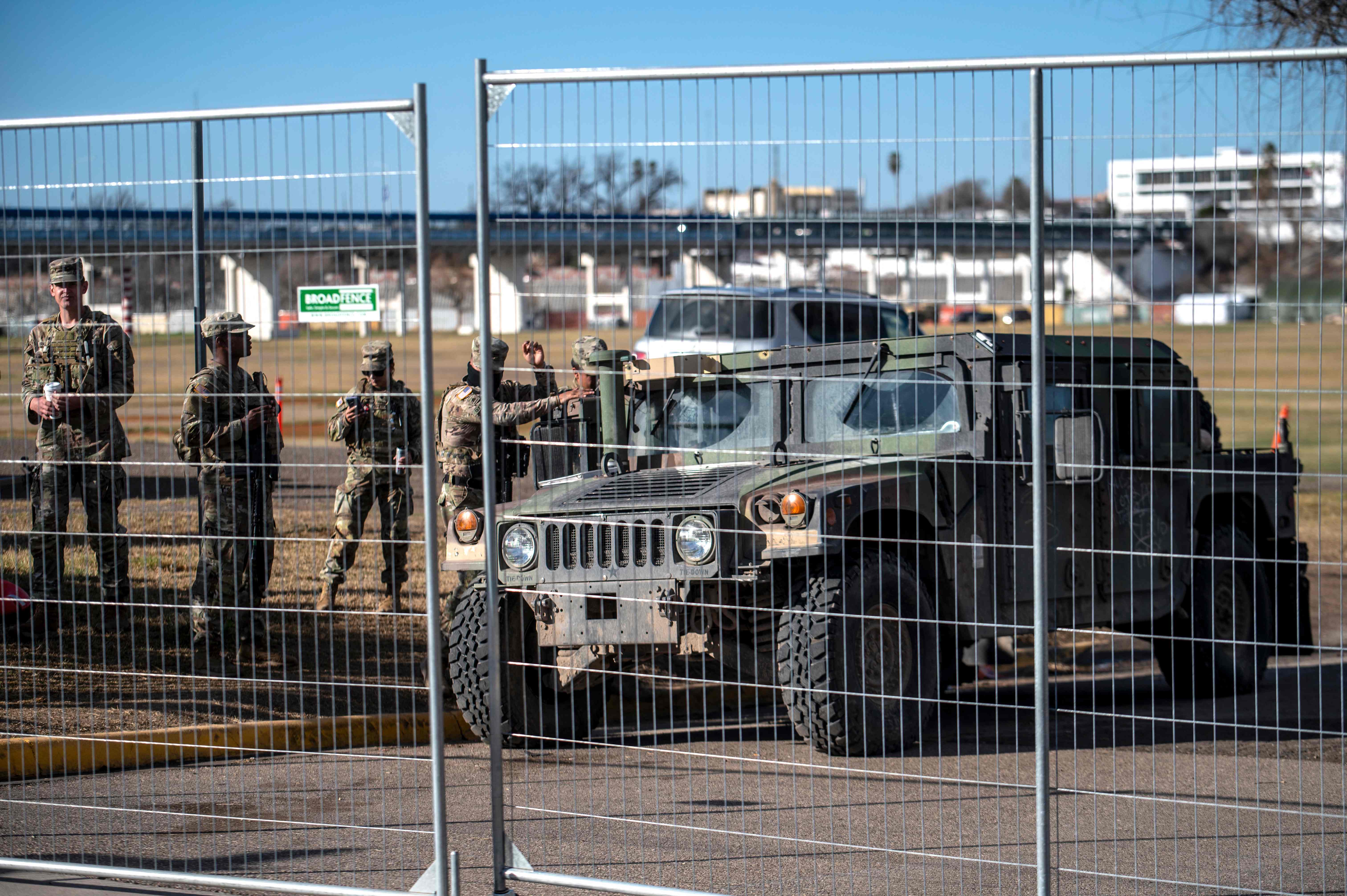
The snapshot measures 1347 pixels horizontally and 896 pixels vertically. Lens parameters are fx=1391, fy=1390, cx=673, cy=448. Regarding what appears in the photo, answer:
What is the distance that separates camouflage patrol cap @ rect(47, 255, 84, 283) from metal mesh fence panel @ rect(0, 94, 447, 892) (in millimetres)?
26

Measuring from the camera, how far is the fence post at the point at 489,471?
13.6ft

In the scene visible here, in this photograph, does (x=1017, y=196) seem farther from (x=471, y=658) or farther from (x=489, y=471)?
(x=471, y=658)

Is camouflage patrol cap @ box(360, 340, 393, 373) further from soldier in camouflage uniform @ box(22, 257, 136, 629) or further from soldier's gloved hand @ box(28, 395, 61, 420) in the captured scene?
soldier's gloved hand @ box(28, 395, 61, 420)

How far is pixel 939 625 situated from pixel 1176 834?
69.7 inches

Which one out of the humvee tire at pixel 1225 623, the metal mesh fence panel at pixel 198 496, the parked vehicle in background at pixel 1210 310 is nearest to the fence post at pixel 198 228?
the metal mesh fence panel at pixel 198 496

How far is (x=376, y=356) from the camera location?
16.5 ft

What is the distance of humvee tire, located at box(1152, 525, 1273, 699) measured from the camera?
25.1 feet

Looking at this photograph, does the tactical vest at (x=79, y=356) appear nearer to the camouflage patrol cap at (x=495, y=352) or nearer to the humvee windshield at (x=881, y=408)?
the camouflage patrol cap at (x=495, y=352)

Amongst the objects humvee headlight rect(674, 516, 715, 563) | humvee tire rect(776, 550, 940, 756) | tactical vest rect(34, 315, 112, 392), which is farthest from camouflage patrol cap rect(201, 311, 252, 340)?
humvee tire rect(776, 550, 940, 756)

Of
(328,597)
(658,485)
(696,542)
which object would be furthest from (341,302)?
(658,485)

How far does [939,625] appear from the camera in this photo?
21.1 feet

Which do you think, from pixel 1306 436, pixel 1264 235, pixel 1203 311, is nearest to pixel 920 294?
pixel 1203 311

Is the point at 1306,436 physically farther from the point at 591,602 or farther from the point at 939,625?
the point at 591,602

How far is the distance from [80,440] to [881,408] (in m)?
3.57
